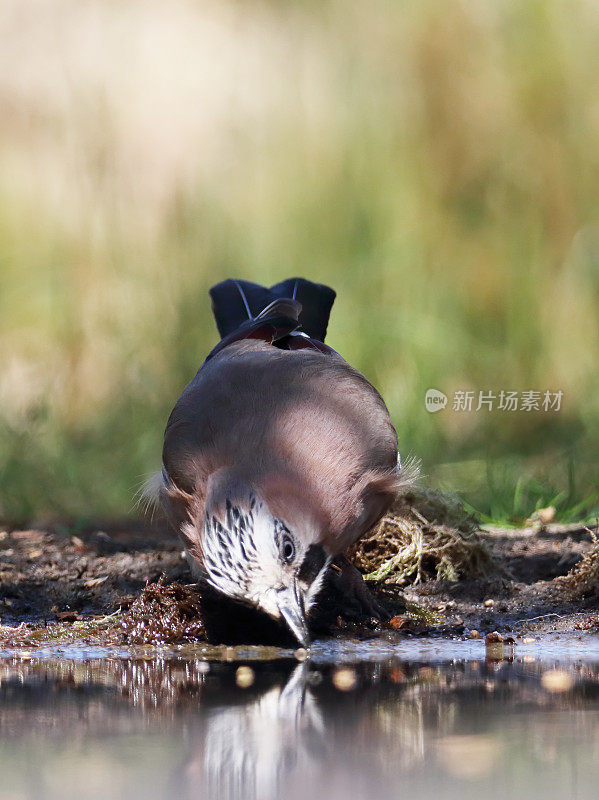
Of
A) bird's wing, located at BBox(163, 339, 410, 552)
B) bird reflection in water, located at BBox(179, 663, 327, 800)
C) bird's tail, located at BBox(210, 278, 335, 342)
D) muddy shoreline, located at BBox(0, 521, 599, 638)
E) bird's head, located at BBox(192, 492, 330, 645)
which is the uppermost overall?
bird's tail, located at BBox(210, 278, 335, 342)

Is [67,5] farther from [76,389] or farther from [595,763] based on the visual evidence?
[595,763]

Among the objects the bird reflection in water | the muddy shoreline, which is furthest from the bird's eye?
the bird reflection in water

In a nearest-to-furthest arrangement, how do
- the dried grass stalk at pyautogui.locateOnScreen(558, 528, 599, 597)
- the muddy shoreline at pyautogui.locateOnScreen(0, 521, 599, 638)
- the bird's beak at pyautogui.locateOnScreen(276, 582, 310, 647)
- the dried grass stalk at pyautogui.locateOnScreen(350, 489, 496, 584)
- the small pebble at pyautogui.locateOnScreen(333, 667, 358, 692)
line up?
the small pebble at pyautogui.locateOnScreen(333, 667, 358, 692) → the bird's beak at pyautogui.locateOnScreen(276, 582, 310, 647) → the muddy shoreline at pyautogui.locateOnScreen(0, 521, 599, 638) → the dried grass stalk at pyautogui.locateOnScreen(558, 528, 599, 597) → the dried grass stalk at pyautogui.locateOnScreen(350, 489, 496, 584)

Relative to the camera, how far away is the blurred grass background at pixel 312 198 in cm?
695

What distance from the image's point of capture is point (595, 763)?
91.6 inches

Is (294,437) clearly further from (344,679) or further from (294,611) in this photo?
(344,679)

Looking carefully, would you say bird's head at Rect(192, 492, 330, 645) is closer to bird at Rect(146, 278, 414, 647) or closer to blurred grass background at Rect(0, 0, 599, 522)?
bird at Rect(146, 278, 414, 647)

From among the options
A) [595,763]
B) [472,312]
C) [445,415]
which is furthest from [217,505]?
[472,312]

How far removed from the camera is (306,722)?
272 centimetres

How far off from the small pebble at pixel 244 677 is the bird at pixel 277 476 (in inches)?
9.2

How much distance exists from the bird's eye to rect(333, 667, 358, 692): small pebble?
0.43 m

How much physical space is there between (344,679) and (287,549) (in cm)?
58

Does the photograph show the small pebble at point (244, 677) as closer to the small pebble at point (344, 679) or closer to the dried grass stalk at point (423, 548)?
the small pebble at point (344, 679)

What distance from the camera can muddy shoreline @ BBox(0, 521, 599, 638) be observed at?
158 inches
